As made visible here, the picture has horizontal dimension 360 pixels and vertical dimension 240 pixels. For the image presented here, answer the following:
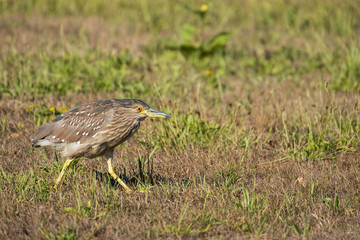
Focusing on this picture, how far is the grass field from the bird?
241 mm

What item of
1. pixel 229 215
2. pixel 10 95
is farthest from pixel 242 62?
pixel 229 215

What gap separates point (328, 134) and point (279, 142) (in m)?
0.65

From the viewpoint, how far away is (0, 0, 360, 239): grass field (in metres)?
4.82

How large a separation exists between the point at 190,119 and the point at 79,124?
5.35 ft

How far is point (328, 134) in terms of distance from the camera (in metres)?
6.93

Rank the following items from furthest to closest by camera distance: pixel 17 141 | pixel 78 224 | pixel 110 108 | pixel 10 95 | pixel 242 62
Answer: pixel 242 62, pixel 10 95, pixel 17 141, pixel 110 108, pixel 78 224

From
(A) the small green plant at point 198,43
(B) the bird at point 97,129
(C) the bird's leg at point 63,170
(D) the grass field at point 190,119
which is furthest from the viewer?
(A) the small green plant at point 198,43

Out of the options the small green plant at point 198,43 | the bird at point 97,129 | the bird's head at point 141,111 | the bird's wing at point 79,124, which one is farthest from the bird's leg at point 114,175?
the small green plant at point 198,43

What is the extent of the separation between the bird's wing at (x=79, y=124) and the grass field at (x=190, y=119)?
331mm

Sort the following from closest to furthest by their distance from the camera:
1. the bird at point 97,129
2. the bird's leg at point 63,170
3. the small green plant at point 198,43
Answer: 1. the bird's leg at point 63,170
2. the bird at point 97,129
3. the small green plant at point 198,43

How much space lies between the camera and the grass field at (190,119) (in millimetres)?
4820

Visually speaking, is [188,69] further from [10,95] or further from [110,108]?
[110,108]

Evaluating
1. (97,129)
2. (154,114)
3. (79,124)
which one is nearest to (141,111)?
(154,114)

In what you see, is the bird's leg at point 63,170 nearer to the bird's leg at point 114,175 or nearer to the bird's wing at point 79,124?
the bird's wing at point 79,124
